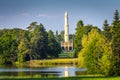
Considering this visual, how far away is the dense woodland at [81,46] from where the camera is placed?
2672 inches

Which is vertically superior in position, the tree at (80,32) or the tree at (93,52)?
the tree at (80,32)

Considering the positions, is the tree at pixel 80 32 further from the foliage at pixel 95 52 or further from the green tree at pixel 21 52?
the foliage at pixel 95 52

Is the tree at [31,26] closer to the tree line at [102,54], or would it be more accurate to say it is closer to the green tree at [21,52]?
the green tree at [21,52]

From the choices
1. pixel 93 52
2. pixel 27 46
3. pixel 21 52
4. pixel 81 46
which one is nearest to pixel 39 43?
pixel 27 46

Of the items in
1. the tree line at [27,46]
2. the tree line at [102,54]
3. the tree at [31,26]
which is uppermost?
the tree at [31,26]

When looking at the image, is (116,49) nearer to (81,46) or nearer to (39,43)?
(81,46)

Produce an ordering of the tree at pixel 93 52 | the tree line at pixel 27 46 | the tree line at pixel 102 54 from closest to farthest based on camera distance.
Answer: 1. the tree line at pixel 102 54
2. the tree at pixel 93 52
3. the tree line at pixel 27 46

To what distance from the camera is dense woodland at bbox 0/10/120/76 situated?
67856 millimetres

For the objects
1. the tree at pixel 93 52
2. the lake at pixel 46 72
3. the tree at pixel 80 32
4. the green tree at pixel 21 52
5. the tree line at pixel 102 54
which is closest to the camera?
the tree line at pixel 102 54

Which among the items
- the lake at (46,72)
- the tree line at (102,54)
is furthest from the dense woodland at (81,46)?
the lake at (46,72)

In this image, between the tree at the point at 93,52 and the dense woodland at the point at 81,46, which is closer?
the dense woodland at the point at 81,46

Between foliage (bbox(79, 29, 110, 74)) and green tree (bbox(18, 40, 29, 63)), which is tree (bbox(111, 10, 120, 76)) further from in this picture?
green tree (bbox(18, 40, 29, 63))

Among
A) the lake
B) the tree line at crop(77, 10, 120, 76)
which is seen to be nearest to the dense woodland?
the tree line at crop(77, 10, 120, 76)

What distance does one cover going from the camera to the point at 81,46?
132 meters
